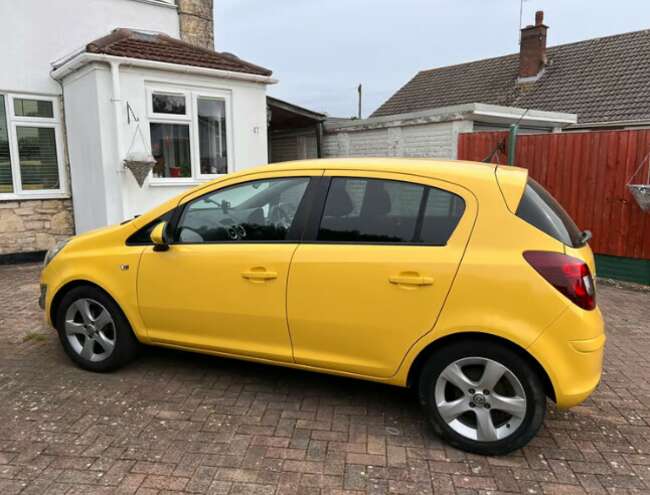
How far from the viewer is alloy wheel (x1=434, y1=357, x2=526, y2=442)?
2.88 m

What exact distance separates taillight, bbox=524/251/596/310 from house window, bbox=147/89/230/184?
707 cm

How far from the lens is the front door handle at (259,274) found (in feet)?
11.0

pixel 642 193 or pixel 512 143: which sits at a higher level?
pixel 512 143

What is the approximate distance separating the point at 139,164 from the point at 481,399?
6618mm

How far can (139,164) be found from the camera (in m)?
7.91

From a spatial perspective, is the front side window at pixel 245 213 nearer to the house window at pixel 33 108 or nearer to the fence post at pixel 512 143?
the fence post at pixel 512 143

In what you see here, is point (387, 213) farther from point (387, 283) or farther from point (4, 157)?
point (4, 157)

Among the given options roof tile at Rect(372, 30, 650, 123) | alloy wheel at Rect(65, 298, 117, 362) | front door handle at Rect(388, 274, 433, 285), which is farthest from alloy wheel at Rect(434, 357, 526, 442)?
roof tile at Rect(372, 30, 650, 123)

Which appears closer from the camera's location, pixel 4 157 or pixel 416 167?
pixel 416 167

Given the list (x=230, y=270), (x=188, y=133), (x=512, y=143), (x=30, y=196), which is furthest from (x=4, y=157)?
(x=512, y=143)

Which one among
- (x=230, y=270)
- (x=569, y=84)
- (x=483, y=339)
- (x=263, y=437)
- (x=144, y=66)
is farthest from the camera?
(x=569, y=84)

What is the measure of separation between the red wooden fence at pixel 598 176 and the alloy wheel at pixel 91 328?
6523 mm

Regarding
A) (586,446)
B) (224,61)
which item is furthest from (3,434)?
(224,61)

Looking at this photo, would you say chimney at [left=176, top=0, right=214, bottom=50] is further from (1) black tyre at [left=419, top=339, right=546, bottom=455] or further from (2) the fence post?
(1) black tyre at [left=419, top=339, right=546, bottom=455]
